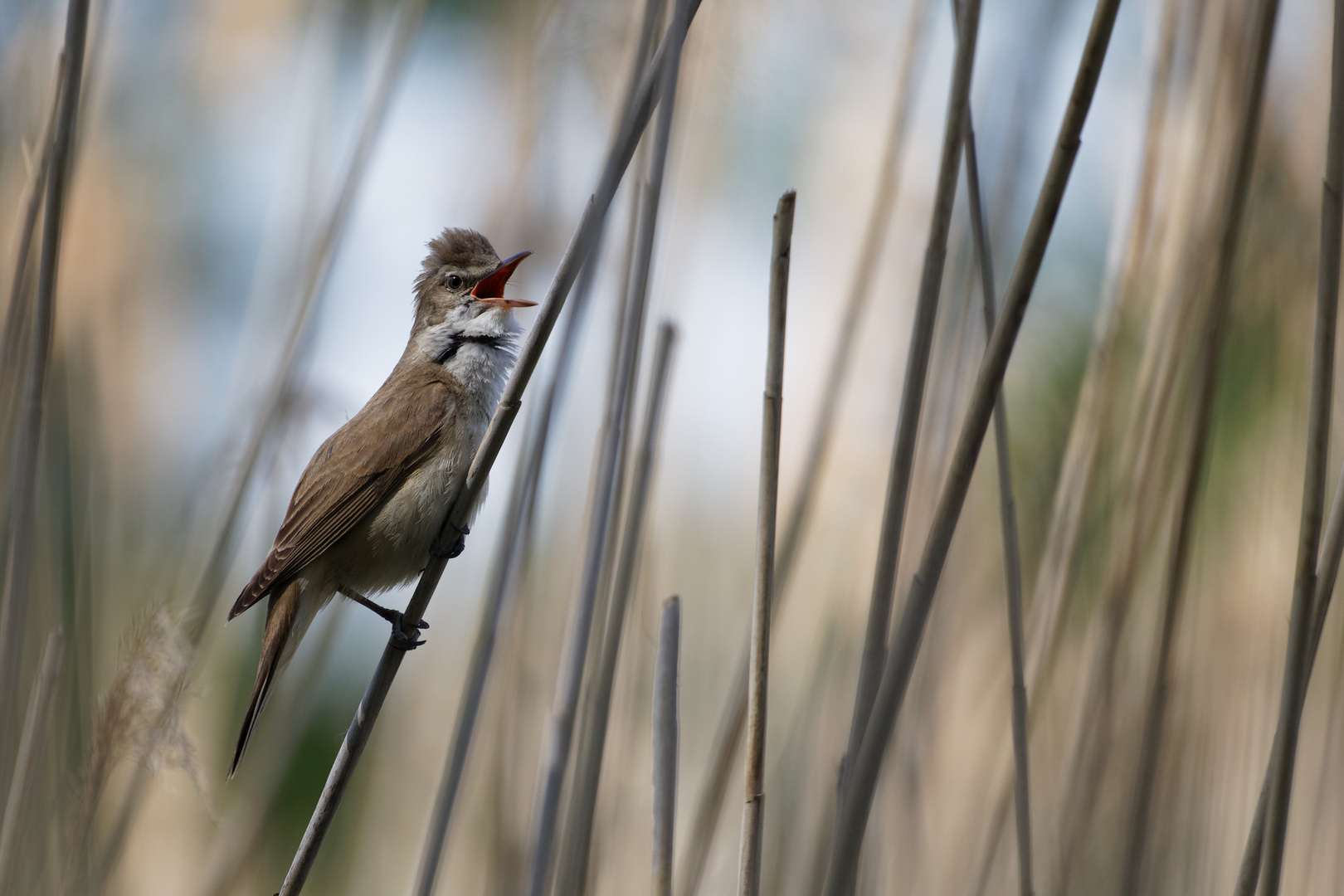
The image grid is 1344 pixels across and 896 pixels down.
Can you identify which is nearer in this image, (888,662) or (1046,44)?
(888,662)

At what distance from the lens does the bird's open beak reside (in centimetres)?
255

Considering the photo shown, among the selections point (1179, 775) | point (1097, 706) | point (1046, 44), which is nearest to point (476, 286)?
point (1046, 44)

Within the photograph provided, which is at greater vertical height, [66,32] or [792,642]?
[66,32]

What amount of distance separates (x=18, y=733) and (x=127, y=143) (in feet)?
7.38

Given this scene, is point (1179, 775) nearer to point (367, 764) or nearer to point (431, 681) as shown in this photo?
point (431, 681)

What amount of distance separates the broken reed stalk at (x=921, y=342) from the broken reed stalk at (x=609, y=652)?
0.54 metres

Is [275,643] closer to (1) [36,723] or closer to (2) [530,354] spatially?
(1) [36,723]

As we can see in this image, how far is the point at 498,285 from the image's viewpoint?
2.75 meters

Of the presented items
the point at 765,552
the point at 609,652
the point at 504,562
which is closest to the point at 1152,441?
the point at 765,552

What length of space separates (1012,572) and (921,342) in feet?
1.81

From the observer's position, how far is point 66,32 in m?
1.54

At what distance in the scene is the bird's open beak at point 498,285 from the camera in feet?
8.37

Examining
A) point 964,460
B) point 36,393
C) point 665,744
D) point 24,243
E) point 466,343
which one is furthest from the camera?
point 466,343

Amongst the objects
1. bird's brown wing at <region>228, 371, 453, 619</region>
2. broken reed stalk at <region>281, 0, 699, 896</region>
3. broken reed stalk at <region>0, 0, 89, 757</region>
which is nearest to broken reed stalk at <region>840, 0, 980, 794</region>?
broken reed stalk at <region>281, 0, 699, 896</region>
